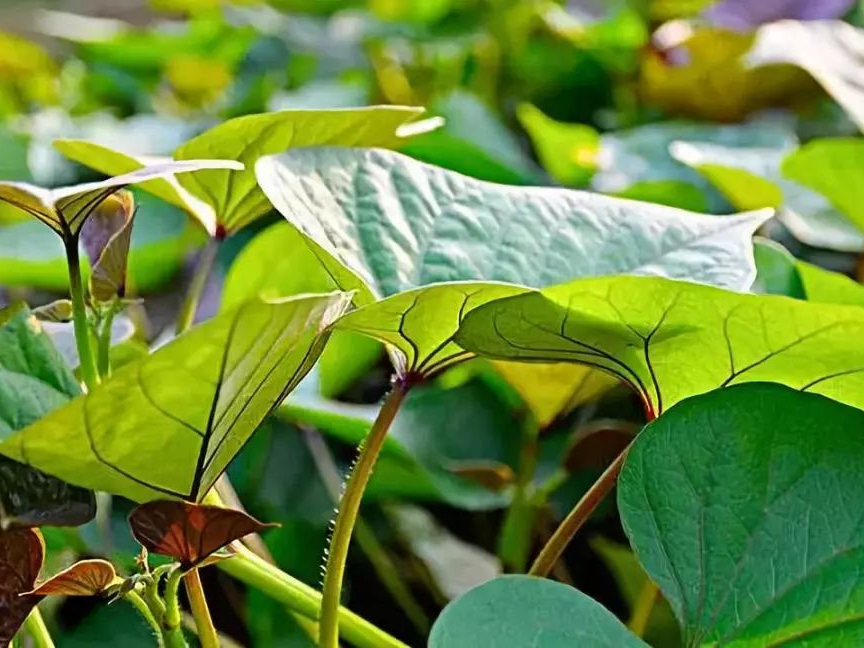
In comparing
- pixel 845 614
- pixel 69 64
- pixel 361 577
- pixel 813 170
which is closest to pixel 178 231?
pixel 361 577

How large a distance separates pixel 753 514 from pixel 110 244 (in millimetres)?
165

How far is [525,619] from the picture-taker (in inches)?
8.4

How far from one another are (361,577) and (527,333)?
0.28 m

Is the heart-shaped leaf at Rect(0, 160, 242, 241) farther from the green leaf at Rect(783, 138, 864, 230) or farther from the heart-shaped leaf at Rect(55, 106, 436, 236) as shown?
the green leaf at Rect(783, 138, 864, 230)

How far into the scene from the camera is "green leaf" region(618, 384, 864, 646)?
22 centimetres

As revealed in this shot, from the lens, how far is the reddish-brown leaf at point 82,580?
8.3 inches

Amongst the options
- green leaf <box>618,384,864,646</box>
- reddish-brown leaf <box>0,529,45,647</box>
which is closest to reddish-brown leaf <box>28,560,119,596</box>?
reddish-brown leaf <box>0,529,45,647</box>

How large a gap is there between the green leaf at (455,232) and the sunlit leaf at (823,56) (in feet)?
0.75

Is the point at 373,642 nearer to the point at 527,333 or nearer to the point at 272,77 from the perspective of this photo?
the point at 527,333

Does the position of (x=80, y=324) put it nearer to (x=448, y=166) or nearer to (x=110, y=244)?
(x=110, y=244)

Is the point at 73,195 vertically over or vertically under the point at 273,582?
over

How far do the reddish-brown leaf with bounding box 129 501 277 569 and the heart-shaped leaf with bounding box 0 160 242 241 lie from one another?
6 centimetres

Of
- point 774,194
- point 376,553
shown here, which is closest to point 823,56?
point 774,194

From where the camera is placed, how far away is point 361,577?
483mm
